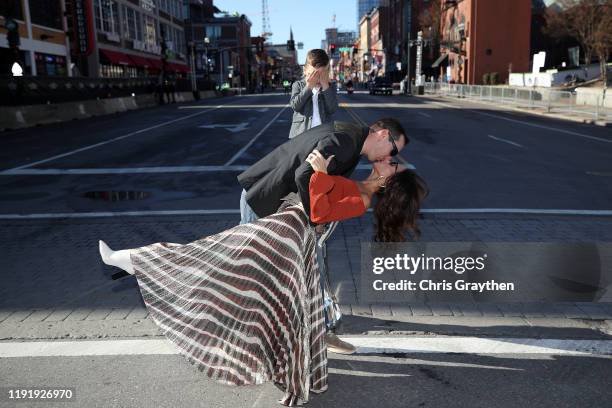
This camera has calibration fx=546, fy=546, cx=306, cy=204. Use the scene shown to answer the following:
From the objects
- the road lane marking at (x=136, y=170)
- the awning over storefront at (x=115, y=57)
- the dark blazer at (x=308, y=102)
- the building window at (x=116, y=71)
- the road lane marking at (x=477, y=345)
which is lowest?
the road lane marking at (x=477, y=345)

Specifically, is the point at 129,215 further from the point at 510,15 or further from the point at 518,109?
the point at 510,15

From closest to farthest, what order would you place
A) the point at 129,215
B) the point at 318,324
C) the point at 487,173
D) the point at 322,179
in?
1. the point at 322,179
2. the point at 318,324
3. the point at 129,215
4. the point at 487,173

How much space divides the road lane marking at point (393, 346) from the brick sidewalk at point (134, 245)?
0.44m

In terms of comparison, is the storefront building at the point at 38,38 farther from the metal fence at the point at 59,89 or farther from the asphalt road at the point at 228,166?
the asphalt road at the point at 228,166

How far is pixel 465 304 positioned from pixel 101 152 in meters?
13.1

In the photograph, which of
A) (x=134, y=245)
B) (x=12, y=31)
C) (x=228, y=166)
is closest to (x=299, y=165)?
(x=134, y=245)

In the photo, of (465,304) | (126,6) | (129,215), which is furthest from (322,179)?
(126,6)

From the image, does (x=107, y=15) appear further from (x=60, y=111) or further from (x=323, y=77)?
(x=323, y=77)

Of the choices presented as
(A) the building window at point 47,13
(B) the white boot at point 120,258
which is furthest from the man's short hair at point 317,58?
(A) the building window at point 47,13

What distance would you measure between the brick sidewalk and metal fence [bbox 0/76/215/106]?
18.6 metres

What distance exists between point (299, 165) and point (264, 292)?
761 mm

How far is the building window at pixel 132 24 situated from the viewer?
57747 millimetres

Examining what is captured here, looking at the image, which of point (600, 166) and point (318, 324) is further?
point (600, 166)

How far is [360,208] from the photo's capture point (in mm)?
3076
